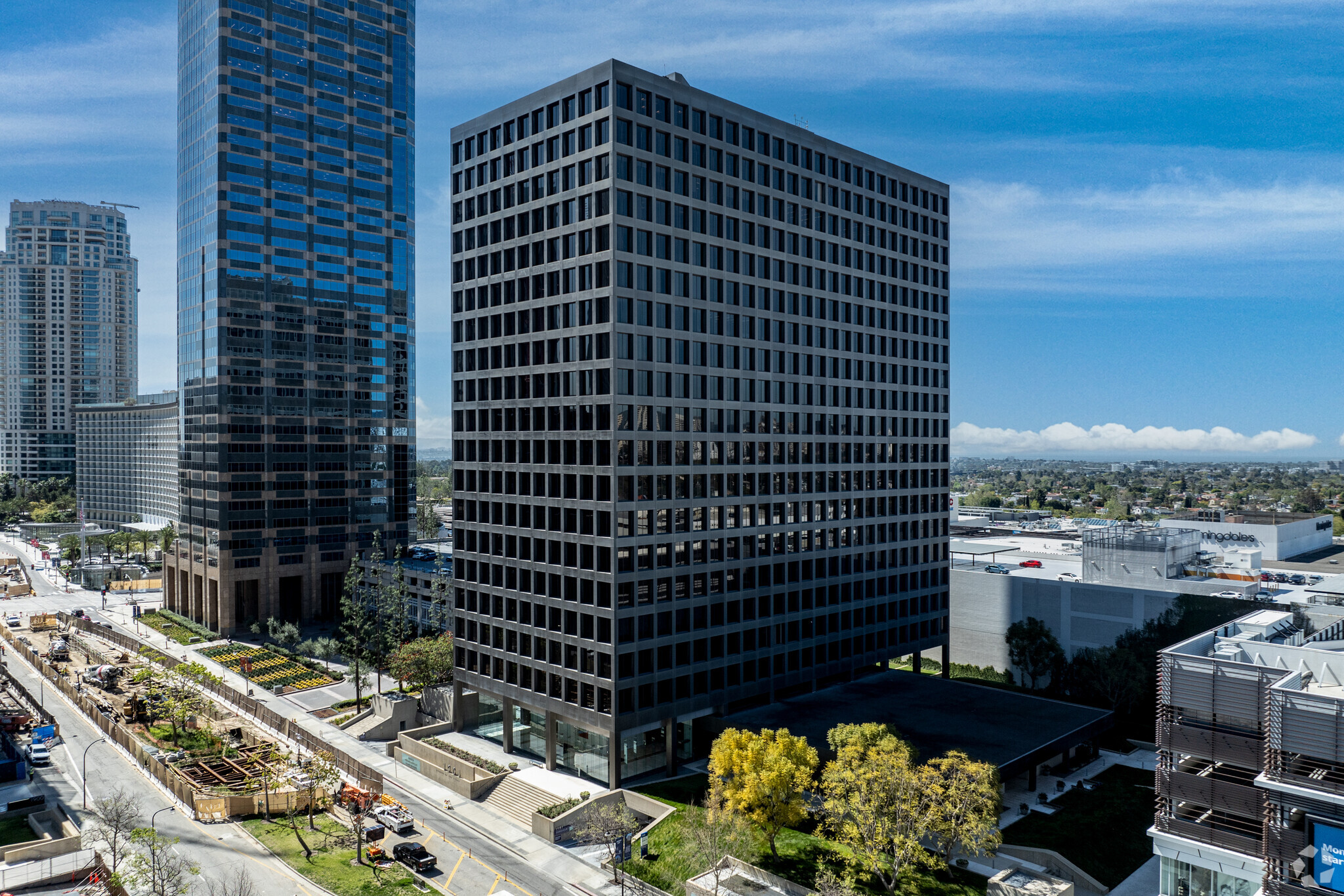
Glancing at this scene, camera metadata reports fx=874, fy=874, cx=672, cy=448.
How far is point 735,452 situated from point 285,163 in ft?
334

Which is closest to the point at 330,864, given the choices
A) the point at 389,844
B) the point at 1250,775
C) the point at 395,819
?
the point at 389,844

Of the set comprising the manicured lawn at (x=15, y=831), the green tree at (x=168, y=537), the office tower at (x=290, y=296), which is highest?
the office tower at (x=290, y=296)

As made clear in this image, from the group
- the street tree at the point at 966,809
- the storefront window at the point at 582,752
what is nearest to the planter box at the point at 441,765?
the storefront window at the point at 582,752

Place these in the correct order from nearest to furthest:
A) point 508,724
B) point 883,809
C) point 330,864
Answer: point 883,809 → point 330,864 → point 508,724

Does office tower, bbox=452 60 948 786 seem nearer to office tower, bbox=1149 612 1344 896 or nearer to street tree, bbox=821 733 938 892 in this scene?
street tree, bbox=821 733 938 892

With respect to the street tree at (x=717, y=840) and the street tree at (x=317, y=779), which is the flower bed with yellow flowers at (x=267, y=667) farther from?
the street tree at (x=717, y=840)

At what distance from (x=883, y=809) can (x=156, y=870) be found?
45539 mm

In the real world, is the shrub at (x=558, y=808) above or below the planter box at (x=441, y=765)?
above

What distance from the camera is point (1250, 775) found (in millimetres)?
44188

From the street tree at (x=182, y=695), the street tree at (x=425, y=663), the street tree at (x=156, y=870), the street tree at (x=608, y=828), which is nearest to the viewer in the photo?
the street tree at (x=156, y=870)

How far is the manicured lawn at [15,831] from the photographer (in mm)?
Result: 65375

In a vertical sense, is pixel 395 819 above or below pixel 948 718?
below

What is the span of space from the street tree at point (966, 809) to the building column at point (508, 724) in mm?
39951

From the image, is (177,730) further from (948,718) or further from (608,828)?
(948,718)
